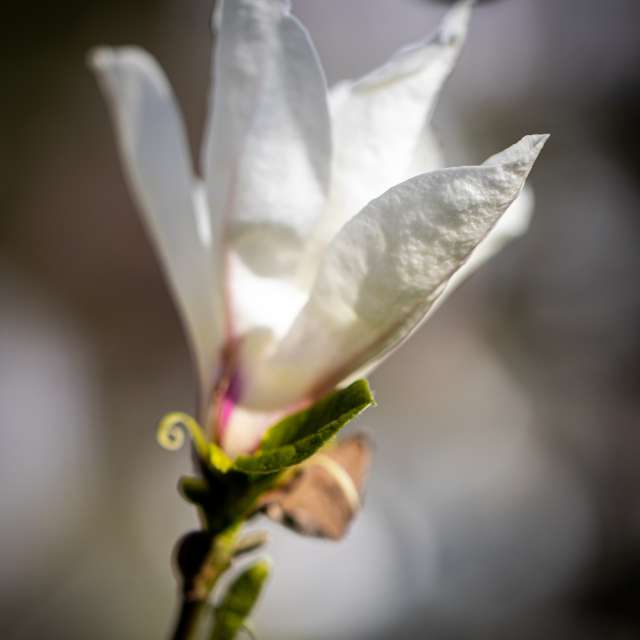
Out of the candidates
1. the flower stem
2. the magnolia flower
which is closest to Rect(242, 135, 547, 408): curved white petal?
the magnolia flower

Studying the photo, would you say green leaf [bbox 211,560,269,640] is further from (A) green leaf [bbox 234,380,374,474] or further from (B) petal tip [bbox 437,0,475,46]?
(B) petal tip [bbox 437,0,475,46]

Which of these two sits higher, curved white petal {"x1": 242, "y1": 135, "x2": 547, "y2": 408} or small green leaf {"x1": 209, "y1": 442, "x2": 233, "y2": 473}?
curved white petal {"x1": 242, "y1": 135, "x2": 547, "y2": 408}

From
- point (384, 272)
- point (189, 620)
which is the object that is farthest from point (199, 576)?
point (384, 272)

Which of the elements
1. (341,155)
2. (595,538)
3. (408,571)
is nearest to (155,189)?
(341,155)

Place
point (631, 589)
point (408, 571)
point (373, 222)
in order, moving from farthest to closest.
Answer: point (408, 571), point (631, 589), point (373, 222)

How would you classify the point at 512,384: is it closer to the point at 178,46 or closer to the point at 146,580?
the point at 146,580

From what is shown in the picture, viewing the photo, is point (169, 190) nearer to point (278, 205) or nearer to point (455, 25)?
point (278, 205)
